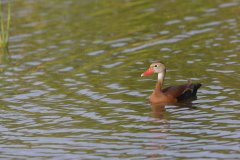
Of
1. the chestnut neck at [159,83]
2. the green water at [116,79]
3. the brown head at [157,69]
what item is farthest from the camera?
the brown head at [157,69]

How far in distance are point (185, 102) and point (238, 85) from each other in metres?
1.25

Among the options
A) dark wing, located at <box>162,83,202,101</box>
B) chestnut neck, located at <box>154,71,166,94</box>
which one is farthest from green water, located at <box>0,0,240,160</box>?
chestnut neck, located at <box>154,71,166,94</box>

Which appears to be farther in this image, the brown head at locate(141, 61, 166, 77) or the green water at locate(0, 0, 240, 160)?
the brown head at locate(141, 61, 166, 77)

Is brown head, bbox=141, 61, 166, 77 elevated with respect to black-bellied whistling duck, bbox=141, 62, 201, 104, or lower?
elevated

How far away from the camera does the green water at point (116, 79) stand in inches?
515

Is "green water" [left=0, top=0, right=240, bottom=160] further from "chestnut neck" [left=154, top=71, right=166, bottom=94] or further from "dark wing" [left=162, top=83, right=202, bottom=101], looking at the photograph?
"chestnut neck" [left=154, top=71, right=166, bottom=94]

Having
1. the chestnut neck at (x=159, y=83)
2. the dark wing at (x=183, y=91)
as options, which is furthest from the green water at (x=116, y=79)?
the chestnut neck at (x=159, y=83)

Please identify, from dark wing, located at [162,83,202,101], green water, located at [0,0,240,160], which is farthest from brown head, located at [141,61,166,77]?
dark wing, located at [162,83,202,101]

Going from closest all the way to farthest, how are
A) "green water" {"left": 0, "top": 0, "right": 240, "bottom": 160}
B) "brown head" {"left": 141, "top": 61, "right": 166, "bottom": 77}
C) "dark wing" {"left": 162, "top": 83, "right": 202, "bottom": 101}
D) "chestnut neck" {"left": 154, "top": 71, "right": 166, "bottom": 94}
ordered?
"green water" {"left": 0, "top": 0, "right": 240, "bottom": 160} → "dark wing" {"left": 162, "top": 83, "right": 202, "bottom": 101} → "chestnut neck" {"left": 154, "top": 71, "right": 166, "bottom": 94} → "brown head" {"left": 141, "top": 61, "right": 166, "bottom": 77}

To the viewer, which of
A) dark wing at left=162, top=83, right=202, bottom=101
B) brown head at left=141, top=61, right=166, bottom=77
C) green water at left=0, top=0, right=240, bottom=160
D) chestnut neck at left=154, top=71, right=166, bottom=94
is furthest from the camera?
brown head at left=141, top=61, right=166, bottom=77

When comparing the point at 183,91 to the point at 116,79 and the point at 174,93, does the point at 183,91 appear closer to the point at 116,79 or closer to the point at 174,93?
the point at 174,93

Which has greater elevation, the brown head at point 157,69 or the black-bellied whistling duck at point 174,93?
the brown head at point 157,69

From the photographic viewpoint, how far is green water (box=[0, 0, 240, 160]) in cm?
1309

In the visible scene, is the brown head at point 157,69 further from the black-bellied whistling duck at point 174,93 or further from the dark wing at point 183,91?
the dark wing at point 183,91
